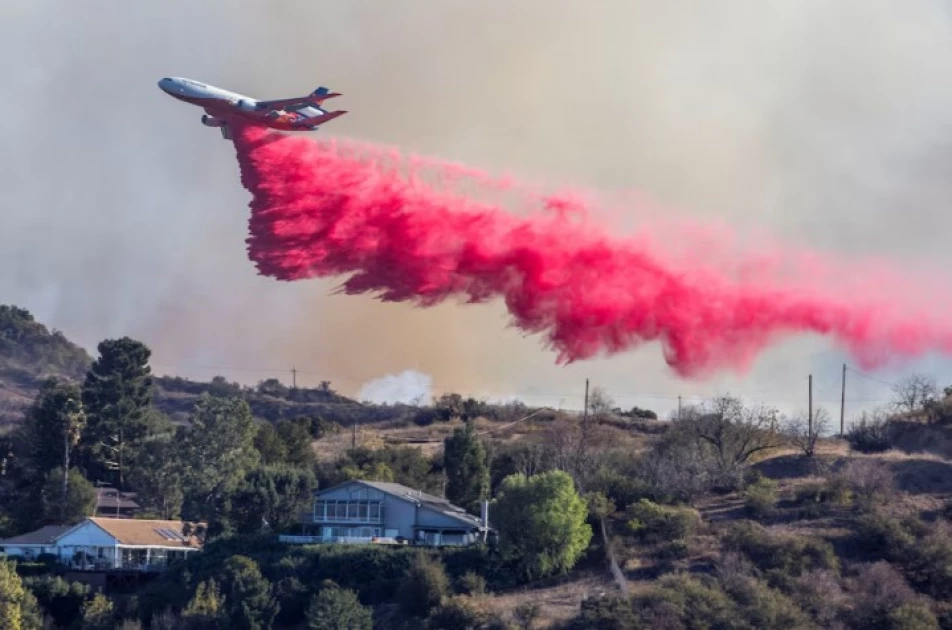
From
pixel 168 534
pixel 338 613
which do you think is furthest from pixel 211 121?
pixel 168 534

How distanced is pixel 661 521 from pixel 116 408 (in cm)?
5665

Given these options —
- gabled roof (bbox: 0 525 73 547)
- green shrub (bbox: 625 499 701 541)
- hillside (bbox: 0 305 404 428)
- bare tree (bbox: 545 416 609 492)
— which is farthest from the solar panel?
hillside (bbox: 0 305 404 428)

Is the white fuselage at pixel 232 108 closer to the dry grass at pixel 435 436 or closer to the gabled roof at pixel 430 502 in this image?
the gabled roof at pixel 430 502

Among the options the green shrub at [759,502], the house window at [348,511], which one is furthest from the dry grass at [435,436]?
the green shrub at [759,502]

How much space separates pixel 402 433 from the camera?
12875cm

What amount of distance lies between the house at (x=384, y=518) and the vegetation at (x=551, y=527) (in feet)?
5.48

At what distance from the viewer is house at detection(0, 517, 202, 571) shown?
259 ft

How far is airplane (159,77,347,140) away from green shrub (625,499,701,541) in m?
25.2

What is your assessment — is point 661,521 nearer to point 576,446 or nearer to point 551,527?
point 551,527

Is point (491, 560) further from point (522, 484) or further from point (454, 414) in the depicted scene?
point (454, 414)

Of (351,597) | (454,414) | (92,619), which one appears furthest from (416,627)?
(454,414)

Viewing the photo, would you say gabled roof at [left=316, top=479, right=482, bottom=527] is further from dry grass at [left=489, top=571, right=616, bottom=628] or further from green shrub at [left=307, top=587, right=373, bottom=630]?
green shrub at [left=307, top=587, right=373, bottom=630]

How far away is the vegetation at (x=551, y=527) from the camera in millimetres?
58875

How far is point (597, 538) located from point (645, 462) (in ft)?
45.4
